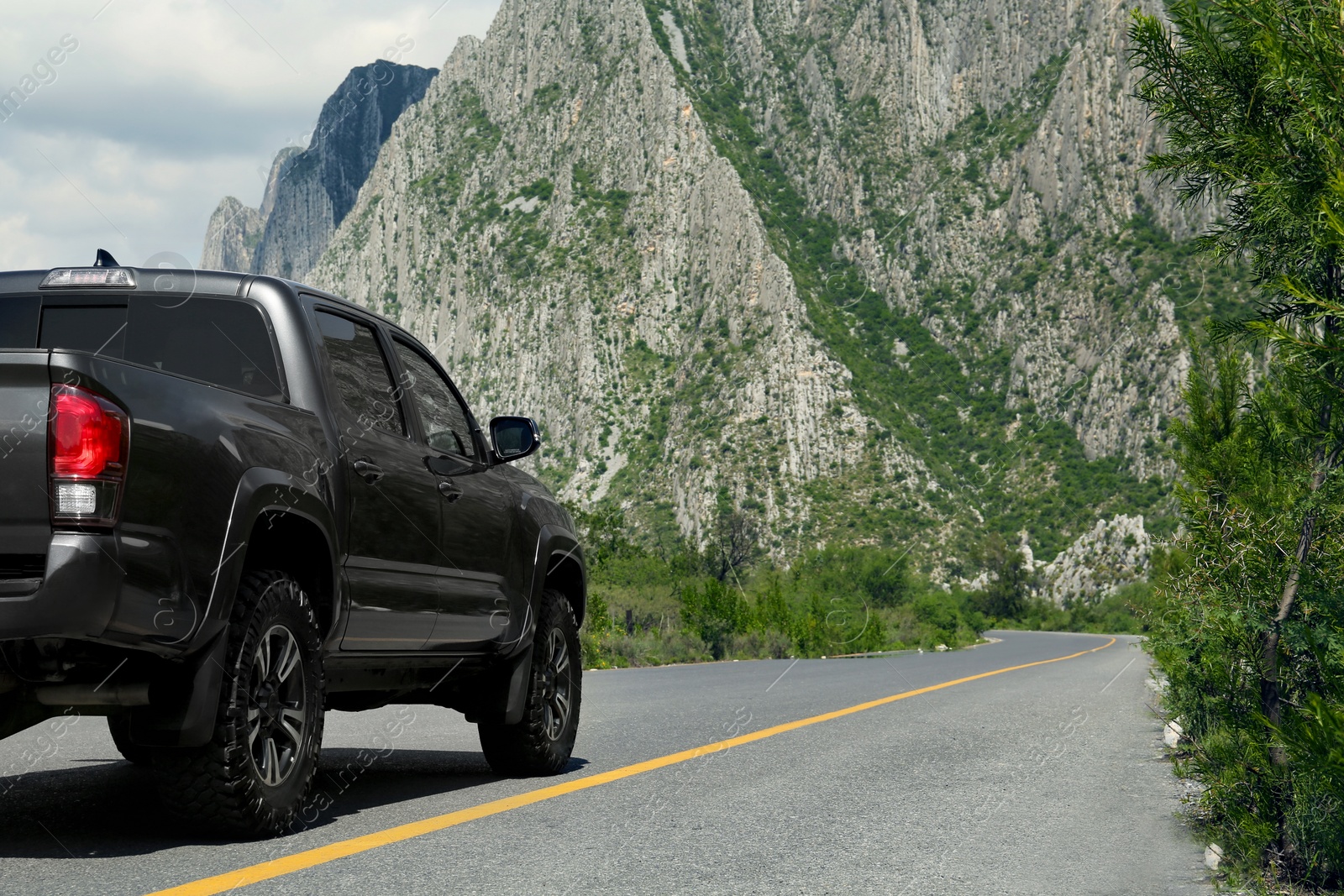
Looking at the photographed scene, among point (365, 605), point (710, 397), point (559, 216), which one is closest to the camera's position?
point (365, 605)

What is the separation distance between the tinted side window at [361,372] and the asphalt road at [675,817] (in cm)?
175

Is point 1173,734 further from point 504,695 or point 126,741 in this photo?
point 126,741

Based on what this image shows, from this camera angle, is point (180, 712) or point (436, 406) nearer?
point (180, 712)

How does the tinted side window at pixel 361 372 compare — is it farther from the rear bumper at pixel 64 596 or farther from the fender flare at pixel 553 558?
the rear bumper at pixel 64 596

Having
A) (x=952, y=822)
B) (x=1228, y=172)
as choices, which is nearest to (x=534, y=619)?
(x=952, y=822)

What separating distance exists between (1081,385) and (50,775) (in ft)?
297

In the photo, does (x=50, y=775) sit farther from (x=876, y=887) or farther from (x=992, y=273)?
(x=992, y=273)

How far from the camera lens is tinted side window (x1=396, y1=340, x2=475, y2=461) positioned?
6.56m

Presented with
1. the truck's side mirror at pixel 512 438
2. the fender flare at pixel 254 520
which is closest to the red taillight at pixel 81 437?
the fender flare at pixel 254 520

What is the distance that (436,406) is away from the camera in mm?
6898

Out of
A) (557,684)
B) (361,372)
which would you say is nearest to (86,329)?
(361,372)

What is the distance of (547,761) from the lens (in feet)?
22.9

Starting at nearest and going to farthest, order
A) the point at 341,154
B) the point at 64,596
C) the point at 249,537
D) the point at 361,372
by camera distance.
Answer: the point at 64,596 → the point at 249,537 → the point at 361,372 → the point at 341,154

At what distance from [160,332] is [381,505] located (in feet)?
3.86
